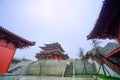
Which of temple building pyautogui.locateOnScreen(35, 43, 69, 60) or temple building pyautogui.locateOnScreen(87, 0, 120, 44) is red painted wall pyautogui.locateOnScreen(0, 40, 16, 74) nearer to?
temple building pyautogui.locateOnScreen(87, 0, 120, 44)

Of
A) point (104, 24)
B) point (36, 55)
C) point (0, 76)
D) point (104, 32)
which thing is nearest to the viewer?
point (104, 24)

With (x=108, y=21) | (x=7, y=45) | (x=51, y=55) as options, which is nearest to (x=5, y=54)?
(x=7, y=45)

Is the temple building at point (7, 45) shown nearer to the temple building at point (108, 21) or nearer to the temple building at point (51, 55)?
the temple building at point (108, 21)

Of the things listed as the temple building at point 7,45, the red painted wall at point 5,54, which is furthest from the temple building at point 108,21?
the red painted wall at point 5,54

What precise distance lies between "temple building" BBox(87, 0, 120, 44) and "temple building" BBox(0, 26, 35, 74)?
4.26 m

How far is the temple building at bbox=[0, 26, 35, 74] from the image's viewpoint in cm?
606

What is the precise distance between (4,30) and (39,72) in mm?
20776

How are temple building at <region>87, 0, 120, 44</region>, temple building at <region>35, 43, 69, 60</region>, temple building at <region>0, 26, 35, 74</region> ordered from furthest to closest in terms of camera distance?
temple building at <region>35, 43, 69, 60</region> → temple building at <region>0, 26, 35, 74</region> → temple building at <region>87, 0, 120, 44</region>

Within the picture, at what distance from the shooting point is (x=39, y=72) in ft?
81.6

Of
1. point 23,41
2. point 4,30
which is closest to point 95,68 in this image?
point 23,41

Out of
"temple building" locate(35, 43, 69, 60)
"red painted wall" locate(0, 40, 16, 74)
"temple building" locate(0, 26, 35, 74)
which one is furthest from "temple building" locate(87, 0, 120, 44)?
"temple building" locate(35, 43, 69, 60)

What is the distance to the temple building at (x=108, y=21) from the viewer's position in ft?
11.3

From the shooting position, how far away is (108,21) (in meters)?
4.30

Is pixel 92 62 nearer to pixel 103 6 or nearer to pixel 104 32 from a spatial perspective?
pixel 104 32
